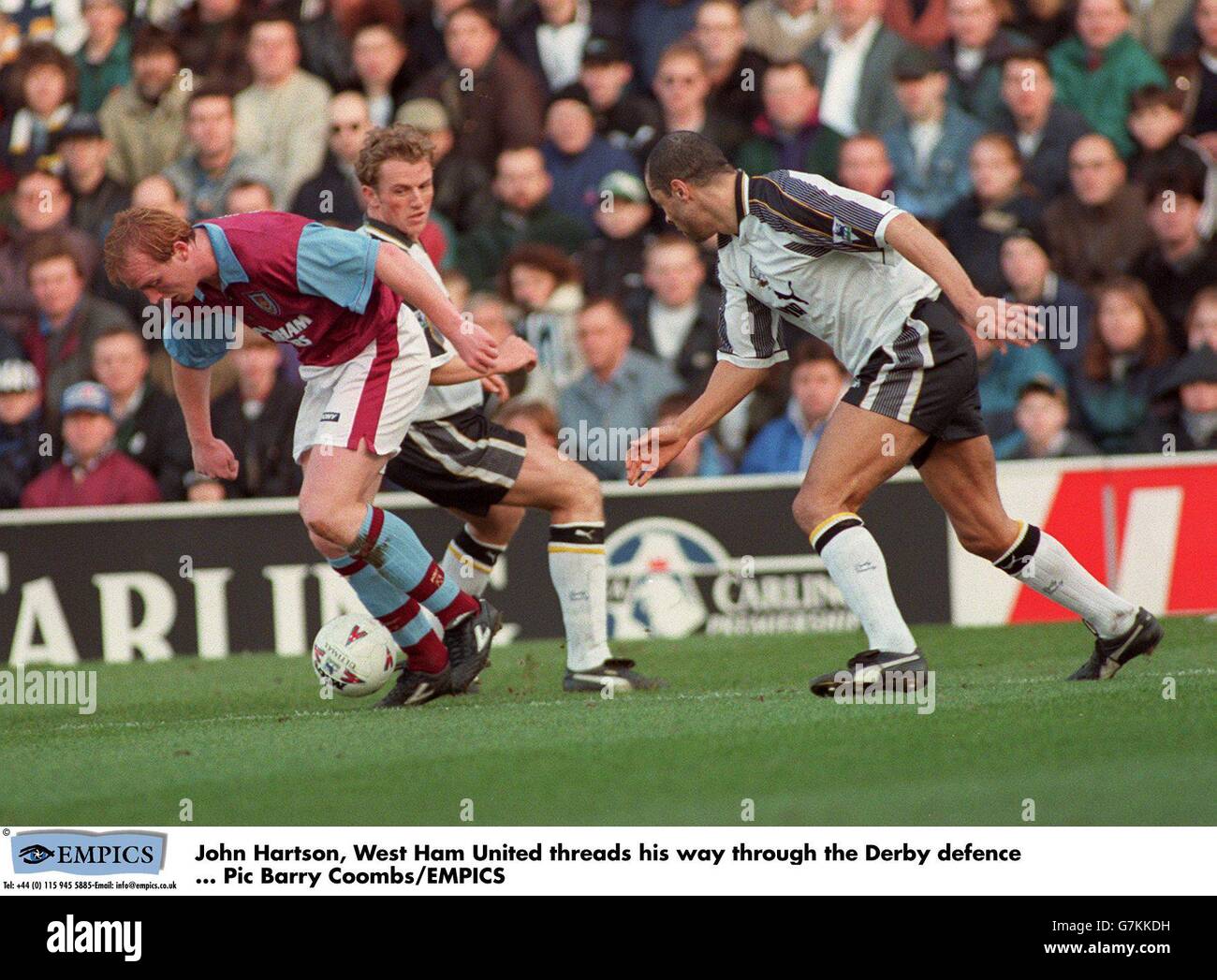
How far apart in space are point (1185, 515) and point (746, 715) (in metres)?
4.12

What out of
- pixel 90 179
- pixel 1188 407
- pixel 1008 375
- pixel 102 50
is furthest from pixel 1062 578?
pixel 102 50

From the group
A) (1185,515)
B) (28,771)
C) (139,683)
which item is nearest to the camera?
(28,771)

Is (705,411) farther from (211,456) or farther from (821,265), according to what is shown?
(211,456)

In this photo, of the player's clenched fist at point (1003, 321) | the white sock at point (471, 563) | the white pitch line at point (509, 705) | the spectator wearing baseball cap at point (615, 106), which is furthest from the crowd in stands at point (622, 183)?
the player's clenched fist at point (1003, 321)

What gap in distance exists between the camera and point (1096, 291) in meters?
9.73

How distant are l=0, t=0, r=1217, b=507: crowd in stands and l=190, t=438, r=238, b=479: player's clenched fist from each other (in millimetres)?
3350

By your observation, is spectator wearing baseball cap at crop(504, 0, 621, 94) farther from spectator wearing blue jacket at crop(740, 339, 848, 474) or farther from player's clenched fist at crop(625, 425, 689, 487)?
player's clenched fist at crop(625, 425, 689, 487)

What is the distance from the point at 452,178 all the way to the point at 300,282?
4855 mm

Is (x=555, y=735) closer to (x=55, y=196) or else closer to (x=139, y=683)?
(x=139, y=683)

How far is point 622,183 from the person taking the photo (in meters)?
10.3

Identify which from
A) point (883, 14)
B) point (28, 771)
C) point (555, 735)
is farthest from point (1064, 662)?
point (883, 14)
